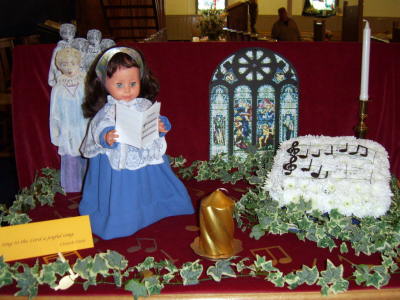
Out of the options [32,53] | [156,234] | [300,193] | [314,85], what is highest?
[32,53]

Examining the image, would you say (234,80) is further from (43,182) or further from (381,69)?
(43,182)

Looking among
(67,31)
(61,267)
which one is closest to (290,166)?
(61,267)

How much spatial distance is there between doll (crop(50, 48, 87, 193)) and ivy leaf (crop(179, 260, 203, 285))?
1.09 meters

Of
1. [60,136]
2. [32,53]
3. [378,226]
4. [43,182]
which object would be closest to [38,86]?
[32,53]

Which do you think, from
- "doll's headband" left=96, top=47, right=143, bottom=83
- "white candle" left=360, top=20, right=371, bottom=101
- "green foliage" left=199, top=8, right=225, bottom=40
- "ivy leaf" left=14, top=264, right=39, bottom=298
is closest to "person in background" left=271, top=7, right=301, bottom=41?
"green foliage" left=199, top=8, right=225, bottom=40

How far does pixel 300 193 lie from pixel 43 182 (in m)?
1.46

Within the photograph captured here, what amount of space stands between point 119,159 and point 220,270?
0.67 metres

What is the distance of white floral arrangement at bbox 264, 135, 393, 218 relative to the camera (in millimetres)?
2012

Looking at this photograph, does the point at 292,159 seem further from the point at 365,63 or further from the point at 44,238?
the point at 44,238

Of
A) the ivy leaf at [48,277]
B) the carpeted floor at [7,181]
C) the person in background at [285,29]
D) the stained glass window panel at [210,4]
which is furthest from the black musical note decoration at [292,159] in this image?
the stained glass window panel at [210,4]

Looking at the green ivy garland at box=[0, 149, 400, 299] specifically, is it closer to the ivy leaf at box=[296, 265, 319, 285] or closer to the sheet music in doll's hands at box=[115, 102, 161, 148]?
the ivy leaf at box=[296, 265, 319, 285]

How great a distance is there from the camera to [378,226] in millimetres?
2000

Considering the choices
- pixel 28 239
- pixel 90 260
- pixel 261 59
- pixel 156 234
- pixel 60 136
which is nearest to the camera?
pixel 90 260

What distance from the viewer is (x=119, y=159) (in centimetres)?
210
